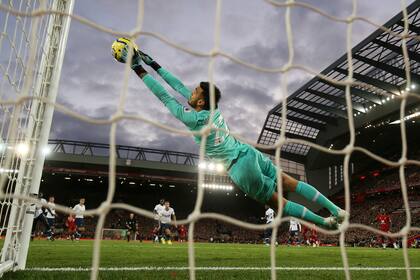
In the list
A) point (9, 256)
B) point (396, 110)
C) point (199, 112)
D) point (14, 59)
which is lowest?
point (9, 256)

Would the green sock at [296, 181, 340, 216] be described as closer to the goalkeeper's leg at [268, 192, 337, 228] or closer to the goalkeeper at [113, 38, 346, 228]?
the goalkeeper at [113, 38, 346, 228]

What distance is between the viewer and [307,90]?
94.3 ft

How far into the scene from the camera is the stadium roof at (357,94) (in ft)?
70.6

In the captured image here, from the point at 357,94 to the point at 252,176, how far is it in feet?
83.9

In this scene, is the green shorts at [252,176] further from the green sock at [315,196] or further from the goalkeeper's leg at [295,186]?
the green sock at [315,196]

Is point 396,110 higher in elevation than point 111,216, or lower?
higher

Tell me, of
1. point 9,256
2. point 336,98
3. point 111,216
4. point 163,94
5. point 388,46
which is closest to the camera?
point 163,94

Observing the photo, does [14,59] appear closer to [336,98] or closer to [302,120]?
[336,98]

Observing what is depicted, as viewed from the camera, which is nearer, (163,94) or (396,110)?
(163,94)

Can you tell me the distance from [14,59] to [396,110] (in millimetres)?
27044

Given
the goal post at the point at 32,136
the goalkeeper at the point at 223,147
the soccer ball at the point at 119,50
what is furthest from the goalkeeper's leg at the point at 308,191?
the goal post at the point at 32,136

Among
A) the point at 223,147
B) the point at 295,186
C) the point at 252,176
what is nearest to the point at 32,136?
the point at 223,147

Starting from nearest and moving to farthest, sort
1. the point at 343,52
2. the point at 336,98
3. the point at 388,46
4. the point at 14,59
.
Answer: the point at 14,59 → the point at 388,46 → the point at 343,52 → the point at 336,98

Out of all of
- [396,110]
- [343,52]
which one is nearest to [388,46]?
[343,52]
